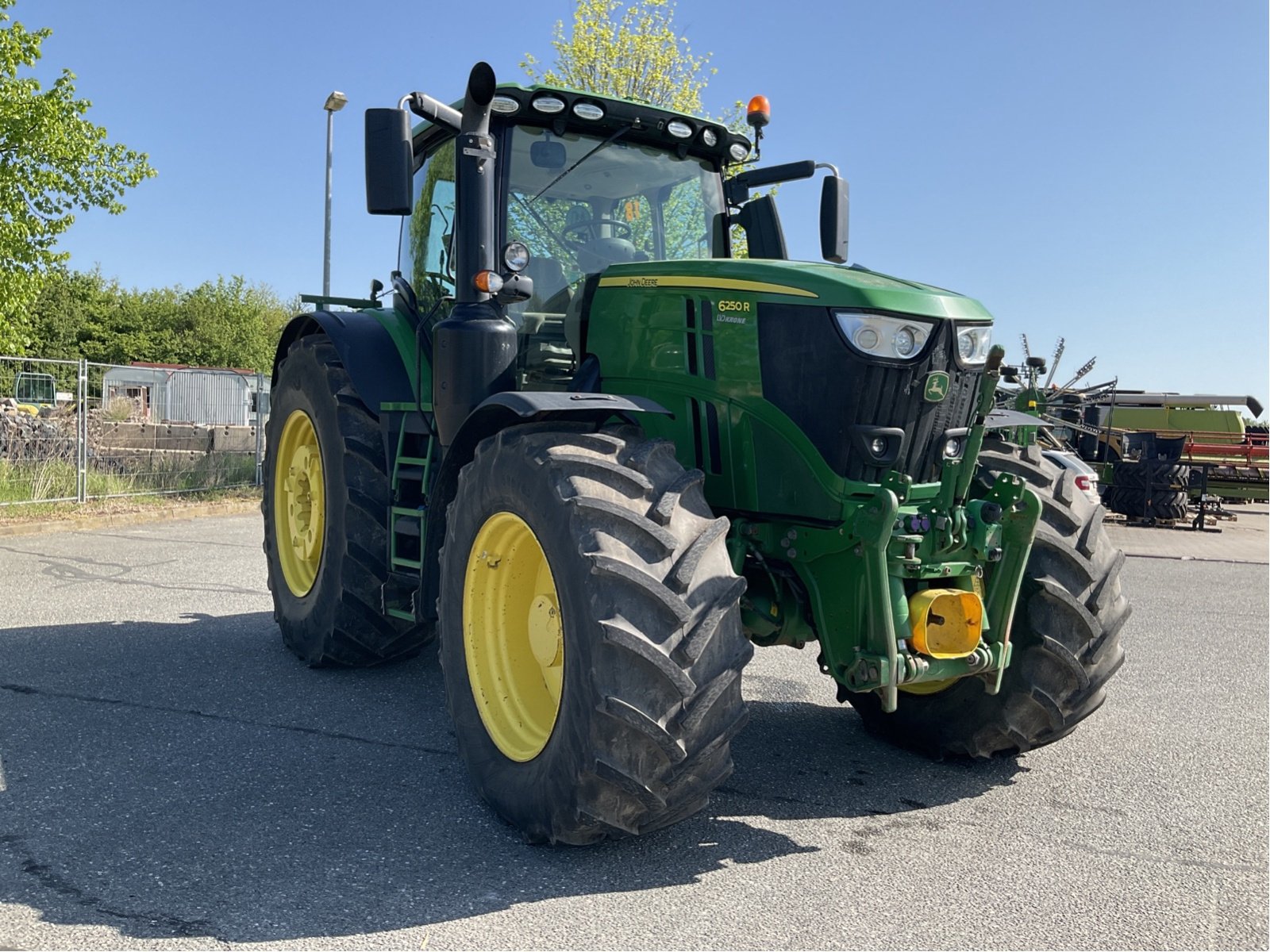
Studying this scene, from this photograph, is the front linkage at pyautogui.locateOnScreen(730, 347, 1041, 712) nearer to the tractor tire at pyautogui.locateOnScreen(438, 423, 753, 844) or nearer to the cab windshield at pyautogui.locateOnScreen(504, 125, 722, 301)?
the tractor tire at pyautogui.locateOnScreen(438, 423, 753, 844)

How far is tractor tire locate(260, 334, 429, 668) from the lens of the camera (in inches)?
207

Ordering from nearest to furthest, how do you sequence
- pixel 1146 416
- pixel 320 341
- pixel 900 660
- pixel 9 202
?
pixel 900 660 < pixel 320 341 < pixel 9 202 < pixel 1146 416

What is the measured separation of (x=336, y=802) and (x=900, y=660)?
2024 millimetres

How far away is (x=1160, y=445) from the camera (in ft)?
65.8

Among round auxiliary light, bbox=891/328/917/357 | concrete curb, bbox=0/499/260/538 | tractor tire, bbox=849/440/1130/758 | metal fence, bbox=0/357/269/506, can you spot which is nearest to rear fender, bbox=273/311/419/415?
round auxiliary light, bbox=891/328/917/357

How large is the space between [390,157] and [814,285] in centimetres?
169

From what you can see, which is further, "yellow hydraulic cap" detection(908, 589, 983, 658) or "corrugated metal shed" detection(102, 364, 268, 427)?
"corrugated metal shed" detection(102, 364, 268, 427)

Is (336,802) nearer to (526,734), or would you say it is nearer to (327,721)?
(526,734)

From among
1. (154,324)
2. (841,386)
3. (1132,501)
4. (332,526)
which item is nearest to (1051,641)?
(841,386)

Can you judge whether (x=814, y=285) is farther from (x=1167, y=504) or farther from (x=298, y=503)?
(x=1167, y=504)

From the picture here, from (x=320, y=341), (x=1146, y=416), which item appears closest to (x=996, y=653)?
(x=320, y=341)

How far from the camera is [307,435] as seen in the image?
612 centimetres

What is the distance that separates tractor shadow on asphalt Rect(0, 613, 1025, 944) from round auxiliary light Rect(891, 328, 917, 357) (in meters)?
1.66

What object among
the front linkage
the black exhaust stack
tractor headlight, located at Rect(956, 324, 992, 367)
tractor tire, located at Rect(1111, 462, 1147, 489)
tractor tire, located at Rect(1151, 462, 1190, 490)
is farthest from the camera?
tractor tire, located at Rect(1111, 462, 1147, 489)
